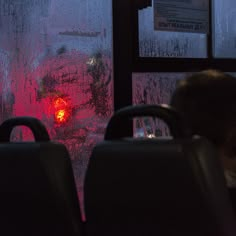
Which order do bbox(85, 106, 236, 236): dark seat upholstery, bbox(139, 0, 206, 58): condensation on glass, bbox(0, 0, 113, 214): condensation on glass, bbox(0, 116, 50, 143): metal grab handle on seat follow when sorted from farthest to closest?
bbox(139, 0, 206, 58): condensation on glass → bbox(0, 0, 113, 214): condensation on glass → bbox(0, 116, 50, 143): metal grab handle on seat → bbox(85, 106, 236, 236): dark seat upholstery

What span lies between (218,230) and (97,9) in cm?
180

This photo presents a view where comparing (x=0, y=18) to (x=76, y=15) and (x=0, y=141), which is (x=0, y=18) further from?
(x=0, y=141)

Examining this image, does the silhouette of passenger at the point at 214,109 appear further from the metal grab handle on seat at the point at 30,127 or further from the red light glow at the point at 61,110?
the red light glow at the point at 61,110

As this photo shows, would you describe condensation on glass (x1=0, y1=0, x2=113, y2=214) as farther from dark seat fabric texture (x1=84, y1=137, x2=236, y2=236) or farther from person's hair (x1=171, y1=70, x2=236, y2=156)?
dark seat fabric texture (x1=84, y1=137, x2=236, y2=236)

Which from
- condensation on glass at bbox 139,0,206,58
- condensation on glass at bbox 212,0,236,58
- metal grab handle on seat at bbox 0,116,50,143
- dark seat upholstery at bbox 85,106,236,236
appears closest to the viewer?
dark seat upholstery at bbox 85,106,236,236

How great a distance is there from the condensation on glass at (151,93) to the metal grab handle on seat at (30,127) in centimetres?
123

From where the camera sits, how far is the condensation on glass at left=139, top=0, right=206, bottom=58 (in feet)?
9.34

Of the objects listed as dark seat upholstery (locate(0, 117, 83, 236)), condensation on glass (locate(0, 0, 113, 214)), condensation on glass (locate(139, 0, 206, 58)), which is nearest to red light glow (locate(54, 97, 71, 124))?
condensation on glass (locate(0, 0, 113, 214))

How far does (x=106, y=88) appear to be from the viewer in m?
2.80

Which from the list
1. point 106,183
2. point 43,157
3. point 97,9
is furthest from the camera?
point 97,9

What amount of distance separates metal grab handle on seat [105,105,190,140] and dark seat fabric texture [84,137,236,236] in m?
0.05

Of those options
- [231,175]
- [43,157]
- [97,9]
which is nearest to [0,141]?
[43,157]

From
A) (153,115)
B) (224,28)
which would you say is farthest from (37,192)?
(224,28)

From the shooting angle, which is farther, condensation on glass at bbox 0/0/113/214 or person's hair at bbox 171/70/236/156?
condensation on glass at bbox 0/0/113/214
